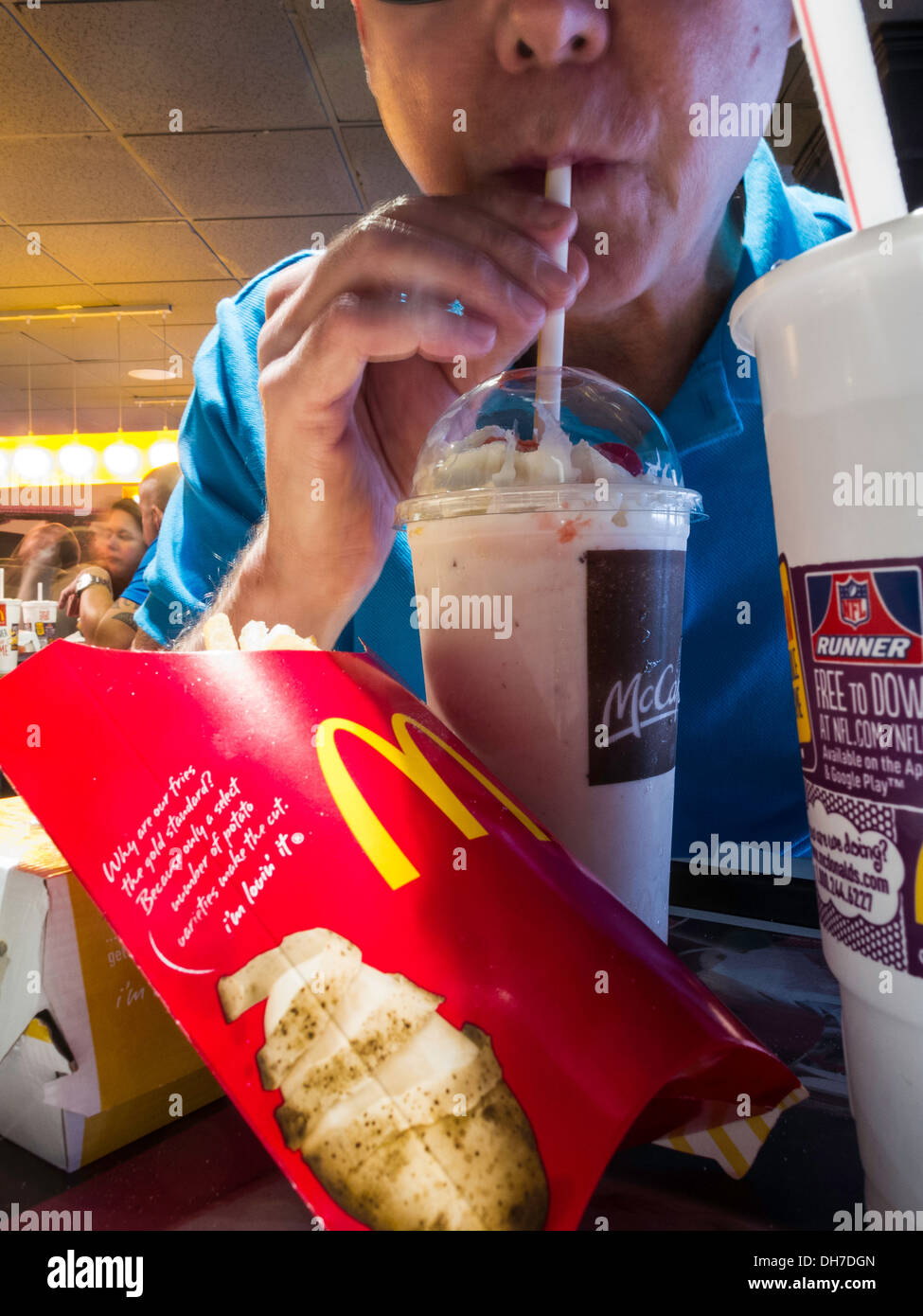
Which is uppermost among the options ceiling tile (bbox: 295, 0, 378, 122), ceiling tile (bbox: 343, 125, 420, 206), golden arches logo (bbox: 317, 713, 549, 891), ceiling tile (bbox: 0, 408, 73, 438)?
ceiling tile (bbox: 0, 408, 73, 438)

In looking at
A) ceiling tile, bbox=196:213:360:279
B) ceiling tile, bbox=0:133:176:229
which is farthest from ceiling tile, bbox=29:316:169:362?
ceiling tile, bbox=0:133:176:229

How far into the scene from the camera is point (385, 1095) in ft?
1.23

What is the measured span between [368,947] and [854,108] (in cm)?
43

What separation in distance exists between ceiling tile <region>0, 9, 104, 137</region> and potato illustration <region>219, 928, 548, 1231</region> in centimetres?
454

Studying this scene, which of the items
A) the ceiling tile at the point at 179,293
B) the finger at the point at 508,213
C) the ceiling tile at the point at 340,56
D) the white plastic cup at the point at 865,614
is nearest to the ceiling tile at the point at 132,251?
the ceiling tile at the point at 179,293

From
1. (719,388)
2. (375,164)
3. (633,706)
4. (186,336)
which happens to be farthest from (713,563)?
(186,336)

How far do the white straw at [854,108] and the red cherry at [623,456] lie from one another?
0.92ft

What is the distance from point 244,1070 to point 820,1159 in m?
0.29

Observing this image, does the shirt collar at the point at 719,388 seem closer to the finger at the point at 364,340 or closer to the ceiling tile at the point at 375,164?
the finger at the point at 364,340

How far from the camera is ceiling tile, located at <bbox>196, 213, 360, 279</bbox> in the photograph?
17.6ft

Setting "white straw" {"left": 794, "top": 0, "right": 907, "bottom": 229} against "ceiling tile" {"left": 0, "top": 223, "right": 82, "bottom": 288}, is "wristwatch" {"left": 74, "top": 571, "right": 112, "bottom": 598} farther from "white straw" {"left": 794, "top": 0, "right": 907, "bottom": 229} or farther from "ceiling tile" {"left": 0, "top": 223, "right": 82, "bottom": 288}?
"white straw" {"left": 794, "top": 0, "right": 907, "bottom": 229}

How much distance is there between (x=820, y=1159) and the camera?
1.51ft

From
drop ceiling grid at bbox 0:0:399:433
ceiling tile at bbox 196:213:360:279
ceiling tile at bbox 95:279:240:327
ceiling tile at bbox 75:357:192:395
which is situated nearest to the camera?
drop ceiling grid at bbox 0:0:399:433

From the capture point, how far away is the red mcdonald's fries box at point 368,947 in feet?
1.20
